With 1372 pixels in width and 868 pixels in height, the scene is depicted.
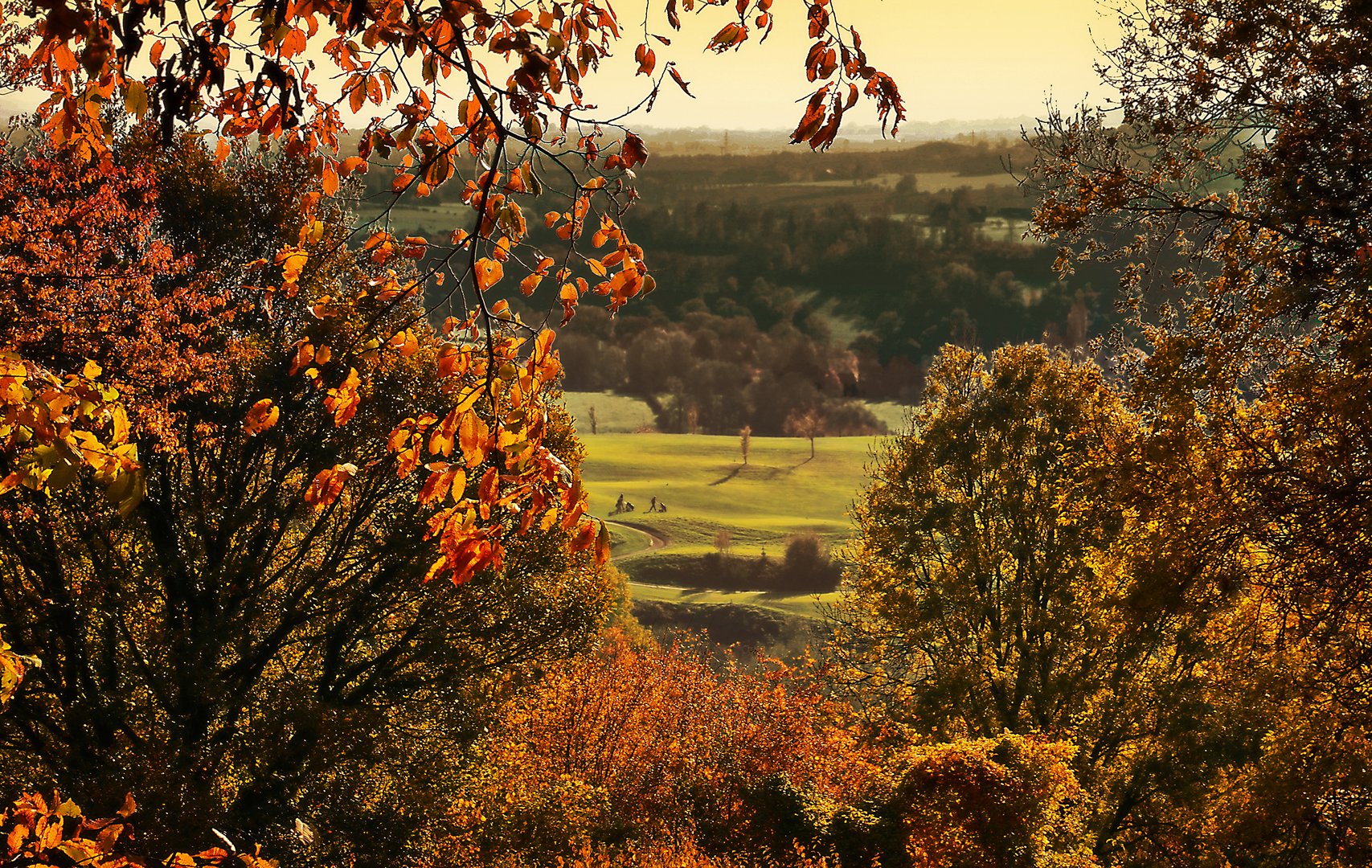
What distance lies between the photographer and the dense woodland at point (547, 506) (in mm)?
3504

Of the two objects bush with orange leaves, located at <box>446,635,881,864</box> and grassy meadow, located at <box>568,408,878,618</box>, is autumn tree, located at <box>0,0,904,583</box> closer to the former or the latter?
bush with orange leaves, located at <box>446,635,881,864</box>

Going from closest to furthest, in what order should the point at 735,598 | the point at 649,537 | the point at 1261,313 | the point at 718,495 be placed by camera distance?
the point at 1261,313
the point at 735,598
the point at 649,537
the point at 718,495

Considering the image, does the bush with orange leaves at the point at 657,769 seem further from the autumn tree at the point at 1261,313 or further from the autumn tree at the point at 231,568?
the autumn tree at the point at 1261,313

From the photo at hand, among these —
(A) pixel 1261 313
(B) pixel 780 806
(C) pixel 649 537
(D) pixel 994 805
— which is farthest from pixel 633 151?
(C) pixel 649 537

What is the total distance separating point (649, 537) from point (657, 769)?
6976 centimetres

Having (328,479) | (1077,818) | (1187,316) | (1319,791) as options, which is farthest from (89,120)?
(1077,818)

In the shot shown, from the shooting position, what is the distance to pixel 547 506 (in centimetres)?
330

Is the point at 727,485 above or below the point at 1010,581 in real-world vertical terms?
below

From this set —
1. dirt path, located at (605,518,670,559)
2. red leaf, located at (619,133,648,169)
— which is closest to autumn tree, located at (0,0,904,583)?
red leaf, located at (619,133,648,169)

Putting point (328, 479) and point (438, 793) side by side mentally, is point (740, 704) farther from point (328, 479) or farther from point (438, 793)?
point (328, 479)

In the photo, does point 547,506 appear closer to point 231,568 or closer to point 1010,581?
point 231,568

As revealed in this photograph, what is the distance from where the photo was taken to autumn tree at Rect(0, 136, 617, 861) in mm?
13484

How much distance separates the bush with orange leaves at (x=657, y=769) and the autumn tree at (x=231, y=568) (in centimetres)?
206

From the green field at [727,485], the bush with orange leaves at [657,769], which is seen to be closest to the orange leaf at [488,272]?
the bush with orange leaves at [657,769]
